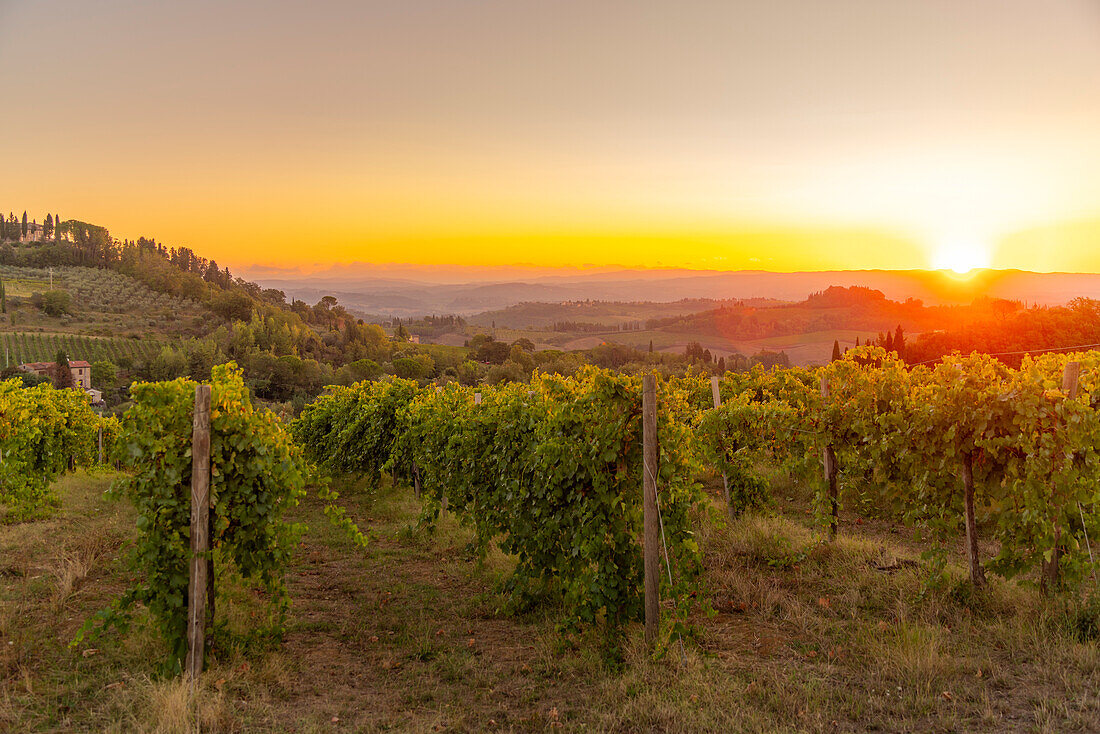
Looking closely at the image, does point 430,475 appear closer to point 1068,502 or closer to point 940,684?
point 940,684

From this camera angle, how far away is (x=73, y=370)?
7094cm

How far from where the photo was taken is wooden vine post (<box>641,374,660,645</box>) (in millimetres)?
5285

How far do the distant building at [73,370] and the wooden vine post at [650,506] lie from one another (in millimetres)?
77375

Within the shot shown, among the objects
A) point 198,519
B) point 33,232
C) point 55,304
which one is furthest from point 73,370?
point 33,232

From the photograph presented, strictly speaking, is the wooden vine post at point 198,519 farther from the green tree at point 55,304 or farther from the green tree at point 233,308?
the green tree at point 233,308

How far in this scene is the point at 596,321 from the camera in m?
164

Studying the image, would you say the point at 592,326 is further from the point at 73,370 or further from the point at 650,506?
the point at 650,506

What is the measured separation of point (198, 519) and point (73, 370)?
278 feet

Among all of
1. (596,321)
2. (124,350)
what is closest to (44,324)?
(124,350)

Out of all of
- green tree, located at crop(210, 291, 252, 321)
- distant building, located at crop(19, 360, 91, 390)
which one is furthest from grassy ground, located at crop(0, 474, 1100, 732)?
green tree, located at crop(210, 291, 252, 321)

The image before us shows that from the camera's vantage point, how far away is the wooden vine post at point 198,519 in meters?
4.72

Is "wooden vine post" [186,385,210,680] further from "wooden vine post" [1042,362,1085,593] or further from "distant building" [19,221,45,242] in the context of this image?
"distant building" [19,221,45,242]

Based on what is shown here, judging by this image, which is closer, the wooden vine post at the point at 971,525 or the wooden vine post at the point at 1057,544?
the wooden vine post at the point at 1057,544

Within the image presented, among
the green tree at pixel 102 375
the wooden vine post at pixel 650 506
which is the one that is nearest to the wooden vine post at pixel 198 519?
the wooden vine post at pixel 650 506
